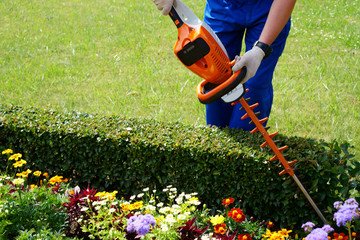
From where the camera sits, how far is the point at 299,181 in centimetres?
255

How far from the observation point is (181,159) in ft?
9.48

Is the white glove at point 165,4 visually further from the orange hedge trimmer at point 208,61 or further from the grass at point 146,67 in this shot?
the grass at point 146,67

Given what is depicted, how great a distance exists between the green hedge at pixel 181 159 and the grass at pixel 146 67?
54cm

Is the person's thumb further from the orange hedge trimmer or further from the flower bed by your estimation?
the flower bed

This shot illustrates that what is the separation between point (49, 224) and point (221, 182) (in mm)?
1129

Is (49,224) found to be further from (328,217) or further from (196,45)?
(328,217)

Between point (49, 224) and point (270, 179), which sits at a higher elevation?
point (49, 224)

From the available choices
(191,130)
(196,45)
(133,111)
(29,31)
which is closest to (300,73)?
(133,111)

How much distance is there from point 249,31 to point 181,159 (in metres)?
0.97

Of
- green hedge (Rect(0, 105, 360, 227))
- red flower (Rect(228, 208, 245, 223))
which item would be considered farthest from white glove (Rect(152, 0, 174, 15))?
red flower (Rect(228, 208, 245, 223))

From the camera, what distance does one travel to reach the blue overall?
8.80 ft

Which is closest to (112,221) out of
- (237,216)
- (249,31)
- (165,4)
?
(237,216)

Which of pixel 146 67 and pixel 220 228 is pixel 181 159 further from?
pixel 146 67

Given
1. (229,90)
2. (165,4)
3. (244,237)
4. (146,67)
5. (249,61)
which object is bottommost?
(146,67)
